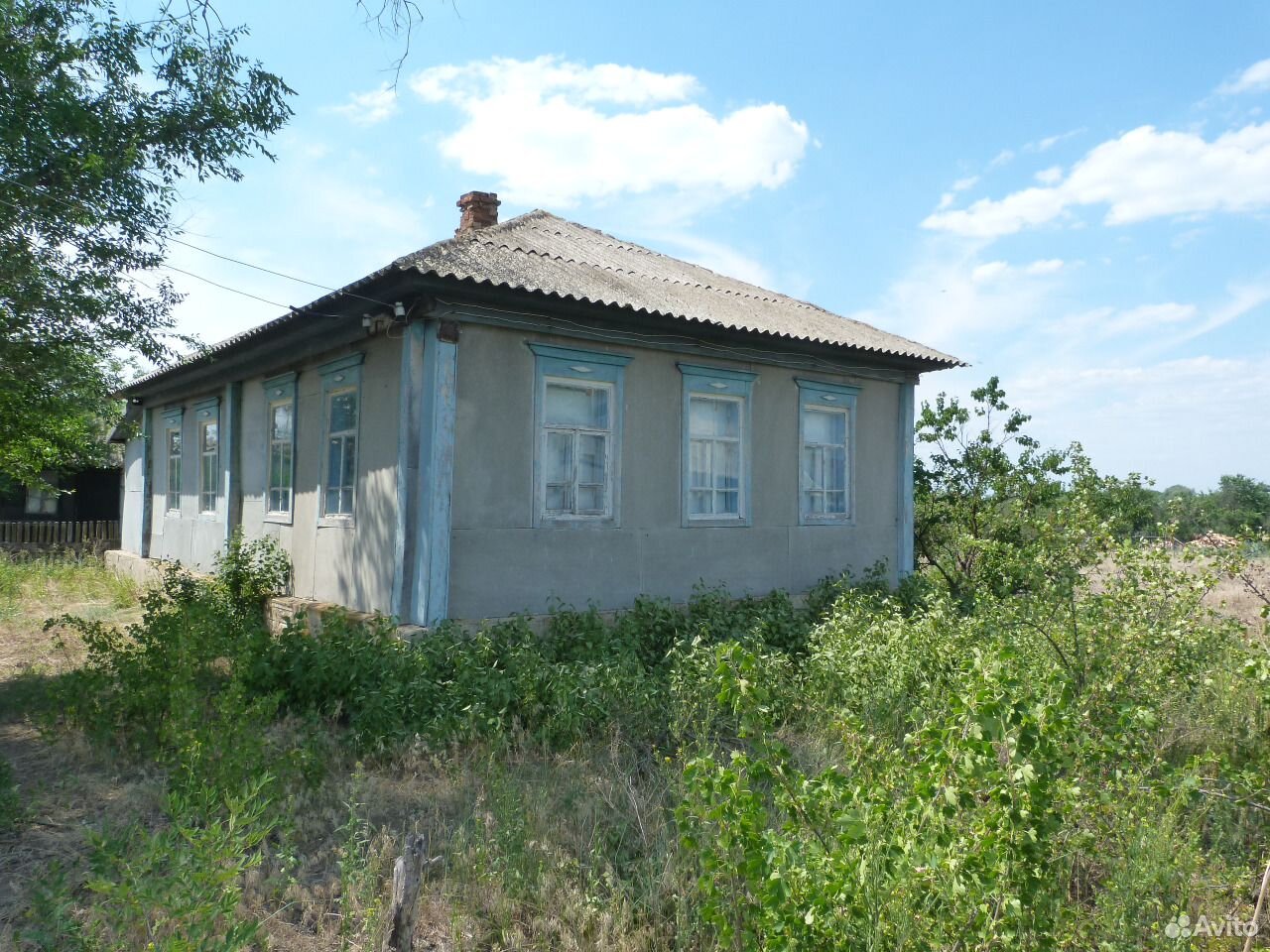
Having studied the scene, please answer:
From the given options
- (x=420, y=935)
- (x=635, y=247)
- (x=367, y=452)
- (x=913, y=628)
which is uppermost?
(x=635, y=247)

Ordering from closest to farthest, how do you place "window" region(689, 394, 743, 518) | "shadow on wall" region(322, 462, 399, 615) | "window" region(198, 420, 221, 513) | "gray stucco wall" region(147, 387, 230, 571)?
"shadow on wall" region(322, 462, 399, 615)
"window" region(689, 394, 743, 518)
"gray stucco wall" region(147, 387, 230, 571)
"window" region(198, 420, 221, 513)

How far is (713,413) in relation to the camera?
945cm

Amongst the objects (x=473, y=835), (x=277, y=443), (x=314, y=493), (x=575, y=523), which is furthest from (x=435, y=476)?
(x=277, y=443)

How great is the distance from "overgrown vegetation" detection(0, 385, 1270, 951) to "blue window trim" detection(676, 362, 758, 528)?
52.6 inches

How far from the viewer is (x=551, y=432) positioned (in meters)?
8.22

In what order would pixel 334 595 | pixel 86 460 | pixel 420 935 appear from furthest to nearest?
pixel 86 460 < pixel 334 595 < pixel 420 935

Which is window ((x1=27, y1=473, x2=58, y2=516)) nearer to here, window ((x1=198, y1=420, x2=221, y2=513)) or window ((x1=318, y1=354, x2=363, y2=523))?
window ((x1=198, y1=420, x2=221, y2=513))

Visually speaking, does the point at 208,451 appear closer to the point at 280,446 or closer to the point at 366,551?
the point at 280,446

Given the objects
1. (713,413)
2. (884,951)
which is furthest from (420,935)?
(713,413)

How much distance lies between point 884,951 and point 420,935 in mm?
1815

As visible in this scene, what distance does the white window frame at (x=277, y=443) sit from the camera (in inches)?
387

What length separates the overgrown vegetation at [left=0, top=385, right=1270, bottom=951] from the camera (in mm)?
2746

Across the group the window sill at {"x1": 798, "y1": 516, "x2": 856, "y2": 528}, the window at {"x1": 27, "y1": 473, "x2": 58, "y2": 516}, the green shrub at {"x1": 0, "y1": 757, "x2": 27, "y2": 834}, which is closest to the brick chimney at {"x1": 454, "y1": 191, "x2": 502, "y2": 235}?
the window sill at {"x1": 798, "y1": 516, "x2": 856, "y2": 528}

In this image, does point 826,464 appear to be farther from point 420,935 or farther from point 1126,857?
point 420,935
